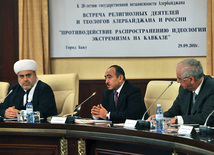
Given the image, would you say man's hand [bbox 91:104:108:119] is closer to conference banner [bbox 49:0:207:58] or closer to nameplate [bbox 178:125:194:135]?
nameplate [bbox 178:125:194:135]

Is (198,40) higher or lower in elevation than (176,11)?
lower

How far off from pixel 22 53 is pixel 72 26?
0.77 meters

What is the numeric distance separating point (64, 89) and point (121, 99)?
2.91 feet

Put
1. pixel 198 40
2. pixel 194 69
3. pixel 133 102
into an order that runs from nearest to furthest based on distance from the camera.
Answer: pixel 194 69 → pixel 133 102 → pixel 198 40

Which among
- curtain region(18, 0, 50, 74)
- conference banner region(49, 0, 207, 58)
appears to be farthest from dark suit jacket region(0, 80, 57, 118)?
conference banner region(49, 0, 207, 58)

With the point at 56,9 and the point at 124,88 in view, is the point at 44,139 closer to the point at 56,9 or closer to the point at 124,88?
the point at 124,88

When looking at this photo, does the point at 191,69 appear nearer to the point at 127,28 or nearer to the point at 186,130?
the point at 186,130

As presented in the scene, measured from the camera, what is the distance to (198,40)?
18.5 ft

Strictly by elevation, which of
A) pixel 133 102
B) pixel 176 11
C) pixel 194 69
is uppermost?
pixel 176 11

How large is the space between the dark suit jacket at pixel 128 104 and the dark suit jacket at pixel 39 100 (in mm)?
578

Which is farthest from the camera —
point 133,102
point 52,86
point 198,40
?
point 198,40

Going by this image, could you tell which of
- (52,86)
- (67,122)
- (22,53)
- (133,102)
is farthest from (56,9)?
(67,122)

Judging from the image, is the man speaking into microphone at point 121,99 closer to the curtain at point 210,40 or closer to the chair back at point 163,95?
the chair back at point 163,95

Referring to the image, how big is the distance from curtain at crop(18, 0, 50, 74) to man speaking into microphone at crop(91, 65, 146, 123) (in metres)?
1.64
